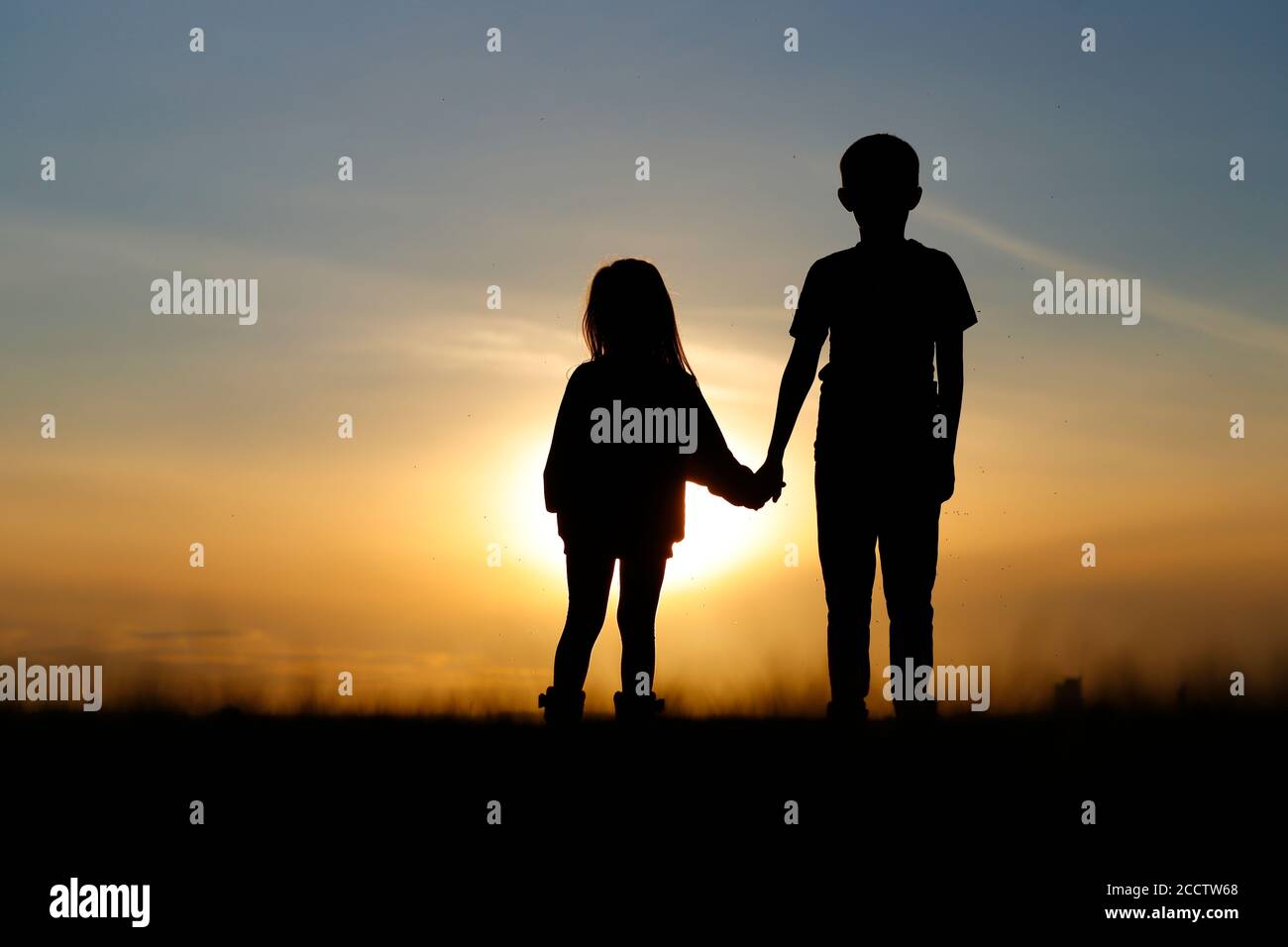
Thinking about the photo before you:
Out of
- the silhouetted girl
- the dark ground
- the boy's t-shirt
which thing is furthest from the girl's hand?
the dark ground

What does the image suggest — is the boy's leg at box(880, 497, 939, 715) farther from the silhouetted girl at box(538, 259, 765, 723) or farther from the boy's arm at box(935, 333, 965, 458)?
the silhouetted girl at box(538, 259, 765, 723)

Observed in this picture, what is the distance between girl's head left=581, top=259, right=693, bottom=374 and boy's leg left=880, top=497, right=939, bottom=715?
67.9 inches

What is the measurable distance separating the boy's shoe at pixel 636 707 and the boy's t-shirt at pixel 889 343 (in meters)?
1.71

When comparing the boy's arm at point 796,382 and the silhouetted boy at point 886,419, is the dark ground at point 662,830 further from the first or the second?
the boy's arm at point 796,382

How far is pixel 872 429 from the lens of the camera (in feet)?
25.8

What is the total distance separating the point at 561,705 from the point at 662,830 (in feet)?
7.32

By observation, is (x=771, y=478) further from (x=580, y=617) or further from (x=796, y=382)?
(x=580, y=617)

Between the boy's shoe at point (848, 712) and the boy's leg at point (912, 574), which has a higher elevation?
the boy's leg at point (912, 574)

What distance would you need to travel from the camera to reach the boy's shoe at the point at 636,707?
809 centimetres

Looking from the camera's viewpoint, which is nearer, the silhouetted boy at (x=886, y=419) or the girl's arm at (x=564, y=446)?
the silhouetted boy at (x=886, y=419)

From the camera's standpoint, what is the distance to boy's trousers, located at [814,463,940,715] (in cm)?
787

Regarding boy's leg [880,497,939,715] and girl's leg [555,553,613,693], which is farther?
girl's leg [555,553,613,693]

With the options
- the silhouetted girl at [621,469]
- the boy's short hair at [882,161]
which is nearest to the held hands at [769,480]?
the silhouetted girl at [621,469]
